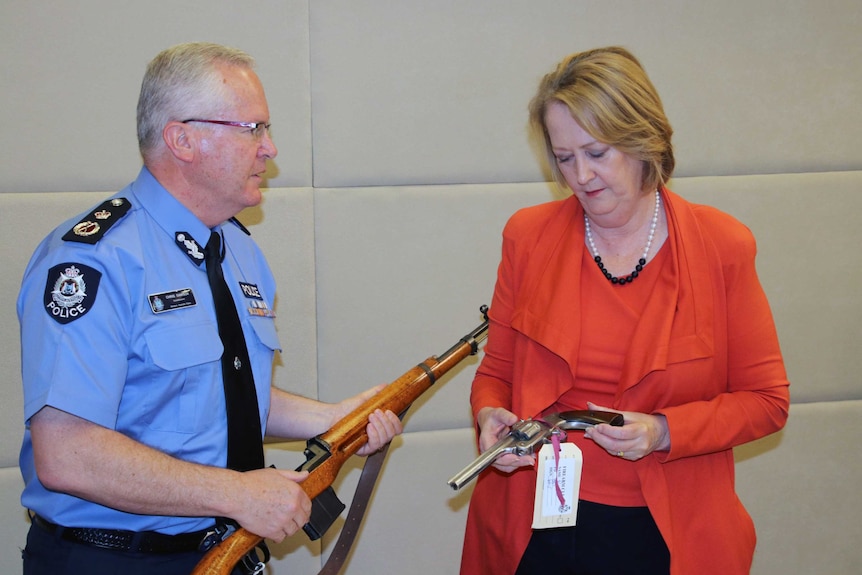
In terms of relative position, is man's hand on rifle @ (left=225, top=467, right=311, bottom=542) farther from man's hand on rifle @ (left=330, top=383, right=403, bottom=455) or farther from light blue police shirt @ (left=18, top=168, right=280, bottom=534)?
man's hand on rifle @ (left=330, top=383, right=403, bottom=455)

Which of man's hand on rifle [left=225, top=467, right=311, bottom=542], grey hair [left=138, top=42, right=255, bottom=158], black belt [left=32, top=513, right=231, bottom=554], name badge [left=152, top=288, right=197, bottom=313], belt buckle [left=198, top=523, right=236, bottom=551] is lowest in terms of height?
belt buckle [left=198, top=523, right=236, bottom=551]

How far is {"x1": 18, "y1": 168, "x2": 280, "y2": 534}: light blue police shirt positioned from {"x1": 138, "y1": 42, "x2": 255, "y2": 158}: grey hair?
11 cm

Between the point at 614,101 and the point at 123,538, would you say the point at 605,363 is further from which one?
the point at 123,538

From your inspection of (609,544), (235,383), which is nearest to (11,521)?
(235,383)

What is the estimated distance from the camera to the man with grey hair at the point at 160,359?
1.22m

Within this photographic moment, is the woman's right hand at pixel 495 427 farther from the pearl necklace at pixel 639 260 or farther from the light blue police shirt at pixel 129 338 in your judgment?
the light blue police shirt at pixel 129 338

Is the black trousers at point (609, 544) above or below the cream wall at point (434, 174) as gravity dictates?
below

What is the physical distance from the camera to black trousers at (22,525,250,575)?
129cm

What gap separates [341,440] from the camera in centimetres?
154

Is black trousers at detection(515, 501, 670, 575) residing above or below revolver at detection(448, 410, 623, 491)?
below

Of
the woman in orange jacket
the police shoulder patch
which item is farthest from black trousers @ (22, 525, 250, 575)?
the woman in orange jacket

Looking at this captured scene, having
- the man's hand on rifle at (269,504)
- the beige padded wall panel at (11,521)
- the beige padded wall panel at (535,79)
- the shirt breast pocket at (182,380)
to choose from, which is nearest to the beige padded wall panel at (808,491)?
the beige padded wall panel at (535,79)

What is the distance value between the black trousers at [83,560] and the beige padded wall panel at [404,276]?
887mm

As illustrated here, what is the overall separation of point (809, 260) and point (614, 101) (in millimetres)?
1295
